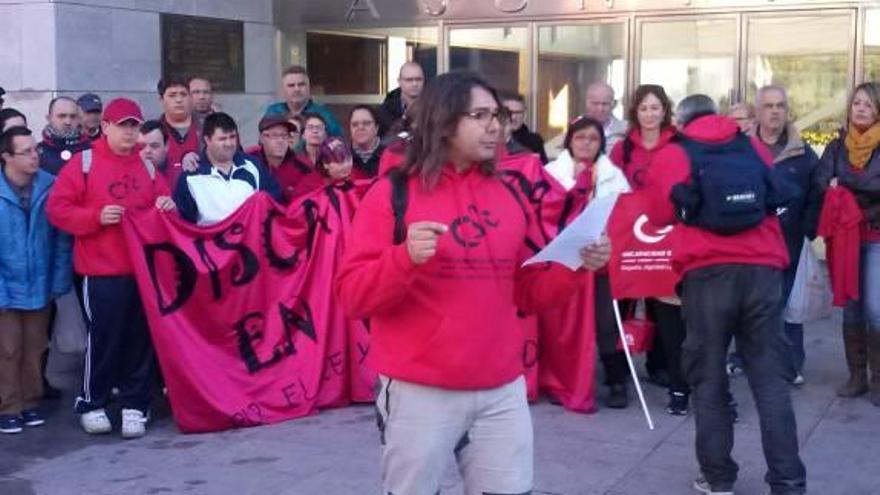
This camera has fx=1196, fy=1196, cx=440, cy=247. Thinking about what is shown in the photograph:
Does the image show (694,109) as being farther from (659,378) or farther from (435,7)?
(435,7)

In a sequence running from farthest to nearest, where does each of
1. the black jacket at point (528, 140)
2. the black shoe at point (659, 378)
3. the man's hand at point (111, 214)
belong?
1. the black jacket at point (528, 140)
2. the black shoe at point (659, 378)
3. the man's hand at point (111, 214)

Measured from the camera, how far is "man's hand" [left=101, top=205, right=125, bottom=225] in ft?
21.9

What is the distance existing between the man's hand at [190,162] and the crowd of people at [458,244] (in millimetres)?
14

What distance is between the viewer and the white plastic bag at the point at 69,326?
296 inches

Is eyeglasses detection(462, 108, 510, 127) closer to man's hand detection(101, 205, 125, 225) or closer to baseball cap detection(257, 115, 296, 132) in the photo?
man's hand detection(101, 205, 125, 225)

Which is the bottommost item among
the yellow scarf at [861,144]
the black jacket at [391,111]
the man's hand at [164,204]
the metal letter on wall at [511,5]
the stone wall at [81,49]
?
the man's hand at [164,204]

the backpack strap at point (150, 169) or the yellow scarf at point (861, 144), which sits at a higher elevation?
the yellow scarf at point (861, 144)

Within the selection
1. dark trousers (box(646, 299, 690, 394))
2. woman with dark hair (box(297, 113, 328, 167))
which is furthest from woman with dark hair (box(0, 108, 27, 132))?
dark trousers (box(646, 299, 690, 394))

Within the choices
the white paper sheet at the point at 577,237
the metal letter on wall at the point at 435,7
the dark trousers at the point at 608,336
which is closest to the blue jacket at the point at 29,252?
the dark trousers at the point at 608,336

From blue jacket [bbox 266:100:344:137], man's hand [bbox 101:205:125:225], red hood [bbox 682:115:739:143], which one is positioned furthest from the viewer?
blue jacket [bbox 266:100:344:137]

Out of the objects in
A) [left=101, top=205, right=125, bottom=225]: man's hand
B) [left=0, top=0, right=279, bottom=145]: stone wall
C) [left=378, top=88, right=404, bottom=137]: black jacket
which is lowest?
[left=101, top=205, right=125, bottom=225]: man's hand

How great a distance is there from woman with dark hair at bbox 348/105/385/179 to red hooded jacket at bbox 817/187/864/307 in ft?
9.38

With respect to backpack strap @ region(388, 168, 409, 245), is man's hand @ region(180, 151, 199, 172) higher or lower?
higher

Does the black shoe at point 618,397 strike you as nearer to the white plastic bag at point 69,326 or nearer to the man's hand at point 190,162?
the man's hand at point 190,162
